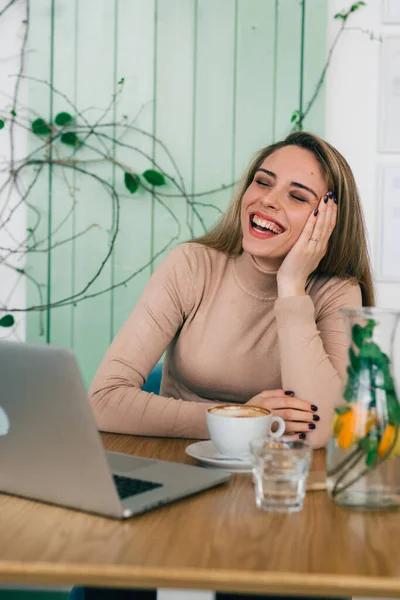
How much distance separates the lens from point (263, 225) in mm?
1731

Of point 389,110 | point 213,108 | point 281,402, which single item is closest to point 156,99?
point 213,108

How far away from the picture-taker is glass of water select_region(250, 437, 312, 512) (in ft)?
2.86

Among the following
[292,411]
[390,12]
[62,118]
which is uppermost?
[390,12]

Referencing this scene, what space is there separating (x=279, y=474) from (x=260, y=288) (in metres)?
0.95

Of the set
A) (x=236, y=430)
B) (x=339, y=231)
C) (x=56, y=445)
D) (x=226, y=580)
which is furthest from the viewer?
(x=339, y=231)

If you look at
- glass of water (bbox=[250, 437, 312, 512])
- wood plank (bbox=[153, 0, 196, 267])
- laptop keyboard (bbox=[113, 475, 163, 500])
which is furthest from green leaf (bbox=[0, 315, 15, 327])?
glass of water (bbox=[250, 437, 312, 512])

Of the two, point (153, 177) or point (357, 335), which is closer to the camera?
point (357, 335)

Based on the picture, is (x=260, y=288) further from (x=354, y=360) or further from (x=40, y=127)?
(x=40, y=127)

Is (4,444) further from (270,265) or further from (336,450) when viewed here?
(270,265)

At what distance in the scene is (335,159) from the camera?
1.79 meters

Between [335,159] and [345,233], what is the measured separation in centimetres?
18

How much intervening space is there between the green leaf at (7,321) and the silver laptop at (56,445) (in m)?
1.95

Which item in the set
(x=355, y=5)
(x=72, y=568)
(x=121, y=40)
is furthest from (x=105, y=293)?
(x=72, y=568)

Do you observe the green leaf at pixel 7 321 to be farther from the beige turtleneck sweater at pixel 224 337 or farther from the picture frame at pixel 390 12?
the picture frame at pixel 390 12
